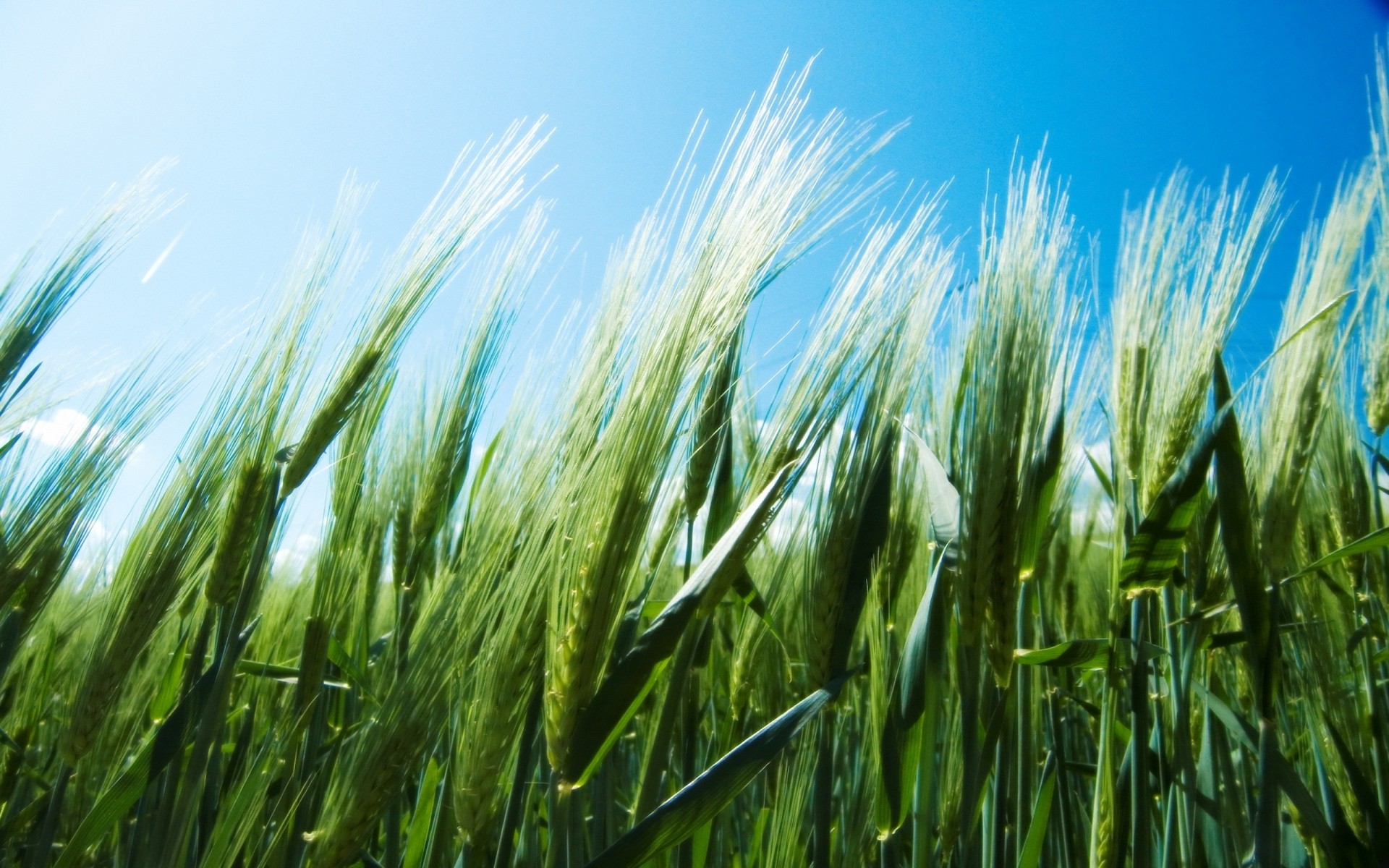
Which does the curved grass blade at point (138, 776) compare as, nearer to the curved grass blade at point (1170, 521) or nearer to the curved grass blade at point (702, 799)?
the curved grass blade at point (702, 799)

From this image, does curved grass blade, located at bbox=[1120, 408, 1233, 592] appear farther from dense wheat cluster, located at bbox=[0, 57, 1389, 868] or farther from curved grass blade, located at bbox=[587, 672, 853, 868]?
curved grass blade, located at bbox=[587, 672, 853, 868]

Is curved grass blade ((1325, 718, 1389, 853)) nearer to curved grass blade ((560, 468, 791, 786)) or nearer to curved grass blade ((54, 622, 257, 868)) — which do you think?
curved grass blade ((560, 468, 791, 786))

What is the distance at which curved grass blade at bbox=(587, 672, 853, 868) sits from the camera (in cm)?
65

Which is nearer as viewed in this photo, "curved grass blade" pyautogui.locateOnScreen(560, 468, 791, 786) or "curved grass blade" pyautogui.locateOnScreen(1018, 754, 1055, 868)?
"curved grass blade" pyautogui.locateOnScreen(560, 468, 791, 786)

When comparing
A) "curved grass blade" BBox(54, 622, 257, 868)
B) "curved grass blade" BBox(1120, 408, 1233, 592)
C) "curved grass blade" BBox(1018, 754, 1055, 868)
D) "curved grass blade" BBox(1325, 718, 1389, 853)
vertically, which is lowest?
"curved grass blade" BBox(54, 622, 257, 868)

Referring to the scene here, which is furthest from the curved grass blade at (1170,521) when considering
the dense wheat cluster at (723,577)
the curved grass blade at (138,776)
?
the curved grass blade at (138,776)

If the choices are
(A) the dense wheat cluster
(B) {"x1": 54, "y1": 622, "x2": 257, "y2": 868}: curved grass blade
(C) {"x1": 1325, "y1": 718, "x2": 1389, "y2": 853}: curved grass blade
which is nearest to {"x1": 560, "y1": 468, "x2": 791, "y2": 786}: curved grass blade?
(A) the dense wheat cluster

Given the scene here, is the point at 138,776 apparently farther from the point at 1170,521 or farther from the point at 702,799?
the point at 1170,521

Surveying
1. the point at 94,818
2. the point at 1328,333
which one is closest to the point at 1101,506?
the point at 1328,333

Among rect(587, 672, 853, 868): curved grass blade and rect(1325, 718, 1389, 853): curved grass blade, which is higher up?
rect(1325, 718, 1389, 853): curved grass blade

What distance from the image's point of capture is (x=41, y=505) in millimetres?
1048

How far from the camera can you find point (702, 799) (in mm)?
667

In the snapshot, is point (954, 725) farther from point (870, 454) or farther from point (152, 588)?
point (152, 588)

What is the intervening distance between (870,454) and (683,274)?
303mm
